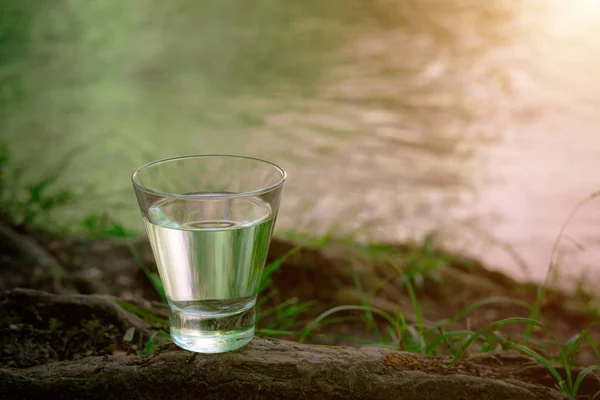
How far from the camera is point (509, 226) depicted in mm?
3885

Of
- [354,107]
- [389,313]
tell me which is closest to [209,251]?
[389,313]

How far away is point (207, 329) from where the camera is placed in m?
1.28

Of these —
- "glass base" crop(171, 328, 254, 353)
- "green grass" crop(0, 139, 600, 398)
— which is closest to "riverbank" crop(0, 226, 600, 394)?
"green grass" crop(0, 139, 600, 398)

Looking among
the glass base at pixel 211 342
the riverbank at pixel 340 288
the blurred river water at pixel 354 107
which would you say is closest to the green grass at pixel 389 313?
the riverbank at pixel 340 288

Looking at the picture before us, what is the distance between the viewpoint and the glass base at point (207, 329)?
1272 mm

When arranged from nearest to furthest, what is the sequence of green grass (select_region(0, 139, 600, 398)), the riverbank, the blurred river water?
green grass (select_region(0, 139, 600, 398)), the riverbank, the blurred river water

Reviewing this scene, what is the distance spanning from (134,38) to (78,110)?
1.21 metres

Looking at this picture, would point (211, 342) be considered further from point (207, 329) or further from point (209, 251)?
point (209, 251)

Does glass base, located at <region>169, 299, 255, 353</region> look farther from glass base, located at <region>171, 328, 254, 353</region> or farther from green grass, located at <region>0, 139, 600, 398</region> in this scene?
green grass, located at <region>0, 139, 600, 398</region>

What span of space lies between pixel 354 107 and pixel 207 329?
3978 millimetres

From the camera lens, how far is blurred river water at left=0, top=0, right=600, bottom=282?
4.00 m

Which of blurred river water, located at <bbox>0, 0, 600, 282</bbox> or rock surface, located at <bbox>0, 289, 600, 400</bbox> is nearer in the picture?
rock surface, located at <bbox>0, 289, 600, 400</bbox>

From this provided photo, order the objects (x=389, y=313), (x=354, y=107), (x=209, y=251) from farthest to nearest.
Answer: (x=354, y=107) < (x=389, y=313) < (x=209, y=251)

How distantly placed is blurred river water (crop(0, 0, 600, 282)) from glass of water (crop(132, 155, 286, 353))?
6.08 feet
